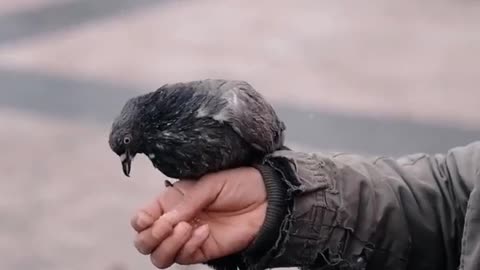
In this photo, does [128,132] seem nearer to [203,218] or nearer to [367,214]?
[203,218]

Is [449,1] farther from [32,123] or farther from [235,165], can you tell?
[235,165]

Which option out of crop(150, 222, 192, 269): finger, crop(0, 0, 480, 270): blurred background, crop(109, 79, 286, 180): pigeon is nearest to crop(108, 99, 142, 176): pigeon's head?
crop(109, 79, 286, 180): pigeon

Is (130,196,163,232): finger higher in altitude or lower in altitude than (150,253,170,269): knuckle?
higher

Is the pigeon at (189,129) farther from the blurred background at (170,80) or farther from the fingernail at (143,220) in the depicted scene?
the blurred background at (170,80)

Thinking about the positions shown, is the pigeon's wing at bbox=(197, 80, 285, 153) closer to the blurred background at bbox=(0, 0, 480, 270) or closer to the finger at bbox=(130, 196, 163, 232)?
the finger at bbox=(130, 196, 163, 232)

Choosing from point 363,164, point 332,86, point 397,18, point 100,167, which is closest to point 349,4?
point 397,18

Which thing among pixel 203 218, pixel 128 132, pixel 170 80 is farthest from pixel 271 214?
pixel 170 80

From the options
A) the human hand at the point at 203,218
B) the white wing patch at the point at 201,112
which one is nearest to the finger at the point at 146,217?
the human hand at the point at 203,218
